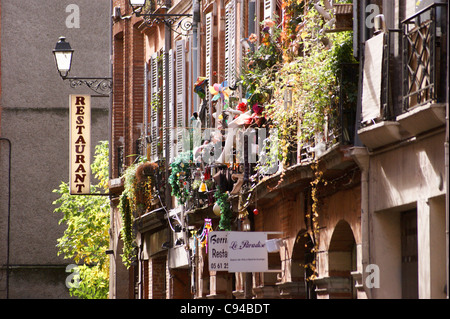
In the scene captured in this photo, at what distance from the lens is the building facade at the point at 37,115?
39281mm

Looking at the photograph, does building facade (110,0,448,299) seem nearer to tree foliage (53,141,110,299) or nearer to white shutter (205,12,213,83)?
white shutter (205,12,213,83)

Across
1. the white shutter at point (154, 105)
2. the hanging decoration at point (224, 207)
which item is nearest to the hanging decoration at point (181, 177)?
the hanging decoration at point (224, 207)

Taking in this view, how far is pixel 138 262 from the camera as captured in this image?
30688mm

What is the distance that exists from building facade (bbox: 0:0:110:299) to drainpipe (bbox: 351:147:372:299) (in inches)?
1033

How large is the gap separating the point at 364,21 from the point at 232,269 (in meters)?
4.58

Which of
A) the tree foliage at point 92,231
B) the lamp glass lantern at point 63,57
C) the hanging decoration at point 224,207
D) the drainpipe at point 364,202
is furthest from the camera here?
the tree foliage at point 92,231

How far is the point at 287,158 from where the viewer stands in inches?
653

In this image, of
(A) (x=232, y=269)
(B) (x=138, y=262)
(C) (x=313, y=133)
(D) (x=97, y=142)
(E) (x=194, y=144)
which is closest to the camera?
(C) (x=313, y=133)

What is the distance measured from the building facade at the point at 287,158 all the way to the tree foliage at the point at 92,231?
99.1 inches

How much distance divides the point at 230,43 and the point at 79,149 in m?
10.5

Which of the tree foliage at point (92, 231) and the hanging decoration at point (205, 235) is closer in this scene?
Result: the hanging decoration at point (205, 235)

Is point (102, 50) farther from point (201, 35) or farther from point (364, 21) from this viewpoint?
point (364, 21)

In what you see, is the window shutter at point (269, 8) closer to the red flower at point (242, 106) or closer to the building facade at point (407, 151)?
the red flower at point (242, 106)

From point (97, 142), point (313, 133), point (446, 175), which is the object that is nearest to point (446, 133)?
point (446, 175)
